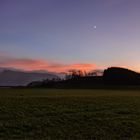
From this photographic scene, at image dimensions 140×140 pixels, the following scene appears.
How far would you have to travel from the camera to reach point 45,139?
66.1ft

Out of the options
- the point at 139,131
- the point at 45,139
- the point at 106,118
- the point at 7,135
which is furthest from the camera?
the point at 106,118

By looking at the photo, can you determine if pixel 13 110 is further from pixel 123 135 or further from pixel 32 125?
pixel 123 135

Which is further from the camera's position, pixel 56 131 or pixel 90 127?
pixel 90 127

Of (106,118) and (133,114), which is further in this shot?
(133,114)

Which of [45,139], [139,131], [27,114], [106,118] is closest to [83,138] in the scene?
[45,139]

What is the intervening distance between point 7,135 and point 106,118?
31.8ft

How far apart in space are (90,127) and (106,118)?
13.8 feet

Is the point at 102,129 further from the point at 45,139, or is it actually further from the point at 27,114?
the point at 27,114

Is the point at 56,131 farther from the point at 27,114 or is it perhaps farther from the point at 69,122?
the point at 27,114

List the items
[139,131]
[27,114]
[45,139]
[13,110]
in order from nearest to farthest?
[45,139] < [139,131] < [27,114] < [13,110]

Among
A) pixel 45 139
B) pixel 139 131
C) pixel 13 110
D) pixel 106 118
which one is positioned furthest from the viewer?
pixel 13 110

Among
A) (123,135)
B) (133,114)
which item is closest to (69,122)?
(123,135)

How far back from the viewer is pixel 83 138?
68.0 ft

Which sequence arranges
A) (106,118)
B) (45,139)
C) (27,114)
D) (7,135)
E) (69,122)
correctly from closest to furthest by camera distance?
(45,139) → (7,135) → (69,122) → (106,118) → (27,114)
